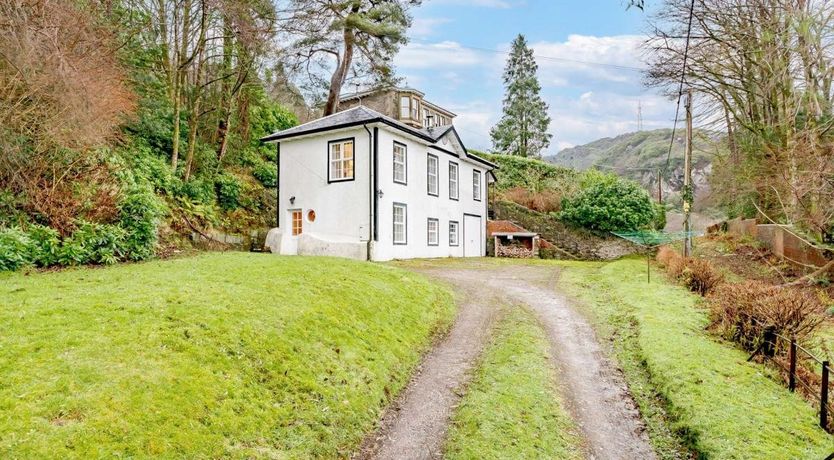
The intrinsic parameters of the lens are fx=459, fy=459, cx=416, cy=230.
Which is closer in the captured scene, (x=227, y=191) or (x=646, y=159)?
(x=227, y=191)

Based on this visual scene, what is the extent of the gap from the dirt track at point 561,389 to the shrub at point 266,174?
545 inches

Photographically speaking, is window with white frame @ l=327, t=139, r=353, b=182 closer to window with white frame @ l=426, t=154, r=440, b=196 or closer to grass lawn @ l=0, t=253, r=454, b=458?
window with white frame @ l=426, t=154, r=440, b=196

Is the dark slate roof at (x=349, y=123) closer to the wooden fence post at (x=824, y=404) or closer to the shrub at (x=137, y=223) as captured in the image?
the shrub at (x=137, y=223)

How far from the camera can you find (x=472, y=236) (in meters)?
25.2

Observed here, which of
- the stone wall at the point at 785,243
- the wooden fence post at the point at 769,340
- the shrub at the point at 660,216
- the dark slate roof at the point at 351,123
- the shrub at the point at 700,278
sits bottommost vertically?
the wooden fence post at the point at 769,340

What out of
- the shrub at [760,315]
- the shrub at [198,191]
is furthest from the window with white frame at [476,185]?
the shrub at [760,315]

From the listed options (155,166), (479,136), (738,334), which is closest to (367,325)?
(738,334)

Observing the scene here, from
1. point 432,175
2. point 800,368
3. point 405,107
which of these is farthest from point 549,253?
point 405,107

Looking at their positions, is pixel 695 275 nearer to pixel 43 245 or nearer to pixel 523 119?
pixel 43 245

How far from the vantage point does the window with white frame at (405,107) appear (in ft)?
129

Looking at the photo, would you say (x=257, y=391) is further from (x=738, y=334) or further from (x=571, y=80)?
(x=571, y=80)

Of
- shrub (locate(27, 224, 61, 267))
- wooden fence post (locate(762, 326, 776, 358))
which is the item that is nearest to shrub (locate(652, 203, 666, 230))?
wooden fence post (locate(762, 326, 776, 358))

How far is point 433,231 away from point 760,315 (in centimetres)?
1481

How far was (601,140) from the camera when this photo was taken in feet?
326
